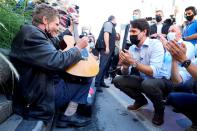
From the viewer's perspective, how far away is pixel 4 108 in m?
2.98

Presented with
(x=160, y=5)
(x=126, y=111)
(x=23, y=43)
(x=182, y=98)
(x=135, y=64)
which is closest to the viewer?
(x=23, y=43)

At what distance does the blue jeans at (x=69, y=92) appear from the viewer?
356 centimetres

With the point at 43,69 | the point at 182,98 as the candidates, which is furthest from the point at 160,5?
the point at 43,69

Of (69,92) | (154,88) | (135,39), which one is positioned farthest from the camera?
→ (135,39)

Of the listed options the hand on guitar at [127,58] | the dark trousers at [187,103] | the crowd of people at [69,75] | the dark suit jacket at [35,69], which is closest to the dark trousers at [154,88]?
the crowd of people at [69,75]

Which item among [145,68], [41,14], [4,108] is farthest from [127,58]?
[4,108]

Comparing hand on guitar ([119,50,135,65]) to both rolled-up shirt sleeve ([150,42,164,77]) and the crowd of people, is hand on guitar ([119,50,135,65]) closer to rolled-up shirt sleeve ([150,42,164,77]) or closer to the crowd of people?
the crowd of people

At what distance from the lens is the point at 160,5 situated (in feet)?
43.4

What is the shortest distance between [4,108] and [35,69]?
0.47m

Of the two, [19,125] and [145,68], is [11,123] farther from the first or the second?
[145,68]

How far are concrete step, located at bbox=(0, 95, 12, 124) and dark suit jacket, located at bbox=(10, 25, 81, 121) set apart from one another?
109mm

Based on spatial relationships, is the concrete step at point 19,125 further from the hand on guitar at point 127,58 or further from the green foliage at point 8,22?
the hand on guitar at point 127,58

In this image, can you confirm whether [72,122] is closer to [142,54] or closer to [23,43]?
[23,43]

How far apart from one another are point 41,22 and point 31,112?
932 millimetres
